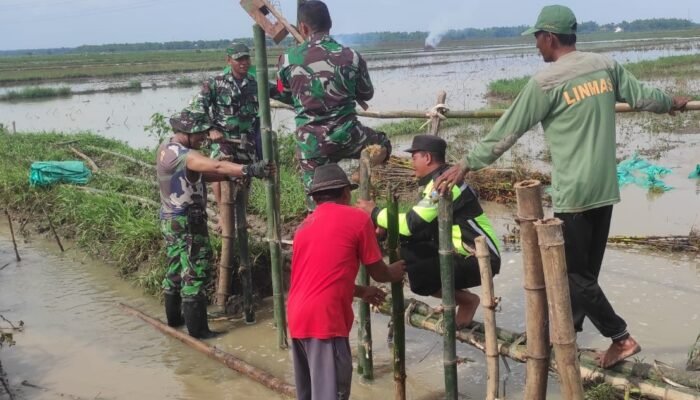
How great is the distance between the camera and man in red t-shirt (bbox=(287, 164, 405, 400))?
125 inches

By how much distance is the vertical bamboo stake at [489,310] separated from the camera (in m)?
3.56

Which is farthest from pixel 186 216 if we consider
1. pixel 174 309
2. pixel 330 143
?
pixel 330 143

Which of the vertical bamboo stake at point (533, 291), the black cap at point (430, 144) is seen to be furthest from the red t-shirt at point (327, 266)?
the black cap at point (430, 144)

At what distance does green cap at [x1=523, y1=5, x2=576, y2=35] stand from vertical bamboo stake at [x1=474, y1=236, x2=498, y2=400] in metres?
1.11

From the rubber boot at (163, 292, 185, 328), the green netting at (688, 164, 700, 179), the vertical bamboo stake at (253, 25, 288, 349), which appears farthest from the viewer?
the green netting at (688, 164, 700, 179)

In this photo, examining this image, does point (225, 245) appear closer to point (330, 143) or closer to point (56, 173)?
point (330, 143)

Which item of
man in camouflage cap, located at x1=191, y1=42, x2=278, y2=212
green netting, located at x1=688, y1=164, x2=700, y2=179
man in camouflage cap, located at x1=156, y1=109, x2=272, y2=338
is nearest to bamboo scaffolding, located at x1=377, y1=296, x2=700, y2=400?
man in camouflage cap, located at x1=156, y1=109, x2=272, y2=338

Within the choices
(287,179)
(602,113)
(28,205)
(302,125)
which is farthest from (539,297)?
(28,205)

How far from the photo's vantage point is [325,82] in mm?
4195

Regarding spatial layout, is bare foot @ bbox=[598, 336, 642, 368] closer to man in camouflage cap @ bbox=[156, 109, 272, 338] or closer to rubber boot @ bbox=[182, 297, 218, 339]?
man in camouflage cap @ bbox=[156, 109, 272, 338]

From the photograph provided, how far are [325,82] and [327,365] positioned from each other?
1791mm

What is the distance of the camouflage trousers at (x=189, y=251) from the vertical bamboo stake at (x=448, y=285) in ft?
7.80

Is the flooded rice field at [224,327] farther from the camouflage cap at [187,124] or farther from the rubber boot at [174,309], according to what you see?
the camouflage cap at [187,124]

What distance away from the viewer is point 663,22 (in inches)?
4449
